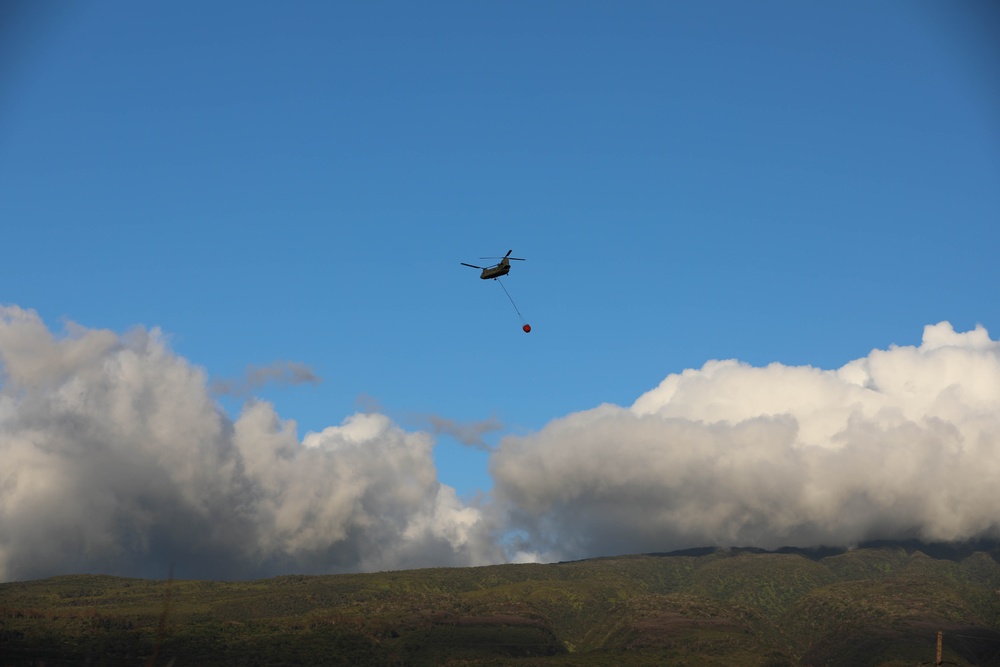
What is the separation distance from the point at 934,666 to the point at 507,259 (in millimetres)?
82939

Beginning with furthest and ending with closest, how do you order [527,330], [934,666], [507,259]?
[507,259] < [527,330] < [934,666]

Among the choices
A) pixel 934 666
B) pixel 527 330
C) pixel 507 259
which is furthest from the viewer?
pixel 507 259

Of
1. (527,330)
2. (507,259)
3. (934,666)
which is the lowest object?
(934,666)

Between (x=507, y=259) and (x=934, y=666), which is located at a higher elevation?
(x=507, y=259)

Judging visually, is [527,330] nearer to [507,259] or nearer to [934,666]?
[507,259]

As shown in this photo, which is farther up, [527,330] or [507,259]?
[507,259]

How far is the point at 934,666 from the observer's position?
90.0 metres

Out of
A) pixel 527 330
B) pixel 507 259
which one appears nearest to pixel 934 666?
pixel 527 330

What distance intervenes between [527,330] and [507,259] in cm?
1532

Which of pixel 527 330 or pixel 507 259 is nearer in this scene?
pixel 527 330

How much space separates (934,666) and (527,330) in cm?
6870

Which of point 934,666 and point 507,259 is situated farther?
point 507,259

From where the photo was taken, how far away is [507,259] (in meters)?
153
